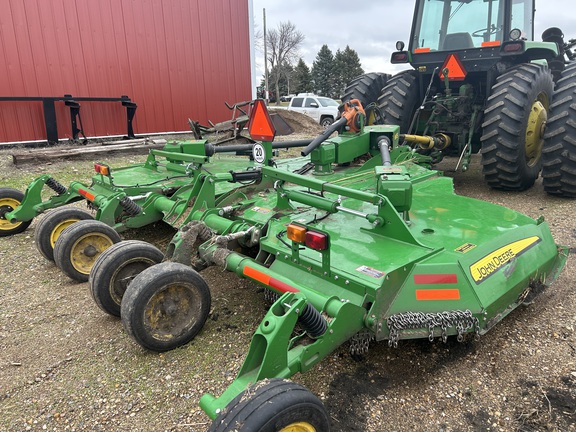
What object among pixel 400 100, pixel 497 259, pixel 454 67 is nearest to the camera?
pixel 497 259

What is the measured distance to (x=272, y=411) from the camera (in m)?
1.64

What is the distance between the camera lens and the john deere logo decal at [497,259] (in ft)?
8.42

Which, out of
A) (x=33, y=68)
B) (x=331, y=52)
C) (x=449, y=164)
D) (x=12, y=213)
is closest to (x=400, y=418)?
(x=12, y=213)

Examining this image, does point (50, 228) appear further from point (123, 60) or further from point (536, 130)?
point (123, 60)

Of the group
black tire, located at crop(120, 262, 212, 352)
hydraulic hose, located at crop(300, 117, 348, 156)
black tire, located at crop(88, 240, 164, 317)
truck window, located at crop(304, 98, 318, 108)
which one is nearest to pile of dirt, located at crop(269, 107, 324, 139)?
truck window, located at crop(304, 98, 318, 108)

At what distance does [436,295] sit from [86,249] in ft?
8.97

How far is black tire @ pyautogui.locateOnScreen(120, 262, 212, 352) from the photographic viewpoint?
8.27ft

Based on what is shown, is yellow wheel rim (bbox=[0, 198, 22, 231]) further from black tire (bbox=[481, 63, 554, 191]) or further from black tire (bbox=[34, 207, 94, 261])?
black tire (bbox=[481, 63, 554, 191])

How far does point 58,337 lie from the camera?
9.76ft

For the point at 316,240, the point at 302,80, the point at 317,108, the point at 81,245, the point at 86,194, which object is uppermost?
the point at 302,80

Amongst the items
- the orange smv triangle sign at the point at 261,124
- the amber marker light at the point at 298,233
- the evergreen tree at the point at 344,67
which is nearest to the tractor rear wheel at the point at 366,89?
the orange smv triangle sign at the point at 261,124

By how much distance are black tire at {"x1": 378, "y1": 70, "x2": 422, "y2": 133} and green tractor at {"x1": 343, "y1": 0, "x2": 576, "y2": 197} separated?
0.05 ft

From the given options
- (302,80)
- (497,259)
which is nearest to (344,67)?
(302,80)

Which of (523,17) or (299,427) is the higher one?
(523,17)
